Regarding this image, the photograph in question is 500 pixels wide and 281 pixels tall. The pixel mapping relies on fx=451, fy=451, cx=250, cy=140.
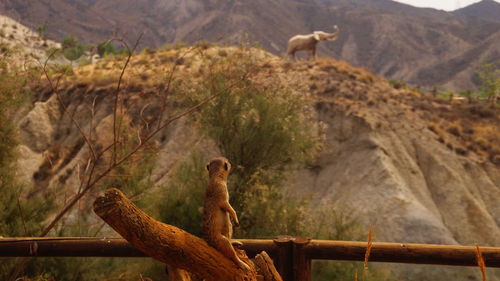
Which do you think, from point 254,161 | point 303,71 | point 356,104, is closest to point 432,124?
point 356,104

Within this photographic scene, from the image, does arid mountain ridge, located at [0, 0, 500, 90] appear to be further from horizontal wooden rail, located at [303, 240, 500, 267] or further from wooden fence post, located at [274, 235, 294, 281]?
wooden fence post, located at [274, 235, 294, 281]

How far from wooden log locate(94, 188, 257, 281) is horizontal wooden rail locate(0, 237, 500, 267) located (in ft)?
2.90

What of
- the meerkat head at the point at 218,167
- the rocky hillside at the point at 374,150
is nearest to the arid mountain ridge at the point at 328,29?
the rocky hillside at the point at 374,150

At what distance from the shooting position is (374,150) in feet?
49.8

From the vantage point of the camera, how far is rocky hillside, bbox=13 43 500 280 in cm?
1285

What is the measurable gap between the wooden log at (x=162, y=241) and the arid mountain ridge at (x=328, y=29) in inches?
2614

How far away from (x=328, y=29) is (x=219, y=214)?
8344 cm

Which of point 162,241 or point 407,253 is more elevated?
point 162,241

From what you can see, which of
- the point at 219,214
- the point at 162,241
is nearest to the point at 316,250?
the point at 219,214

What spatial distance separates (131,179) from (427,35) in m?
77.8

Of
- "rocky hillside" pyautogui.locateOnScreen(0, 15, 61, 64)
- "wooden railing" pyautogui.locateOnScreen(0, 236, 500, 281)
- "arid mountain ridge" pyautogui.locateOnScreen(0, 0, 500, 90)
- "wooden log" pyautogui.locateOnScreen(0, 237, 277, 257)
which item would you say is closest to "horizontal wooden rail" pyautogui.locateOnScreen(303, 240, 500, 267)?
"wooden railing" pyautogui.locateOnScreen(0, 236, 500, 281)

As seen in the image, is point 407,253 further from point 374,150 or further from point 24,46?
point 374,150

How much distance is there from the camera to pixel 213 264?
1.76 metres

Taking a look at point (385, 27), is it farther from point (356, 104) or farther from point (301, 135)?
point (301, 135)
